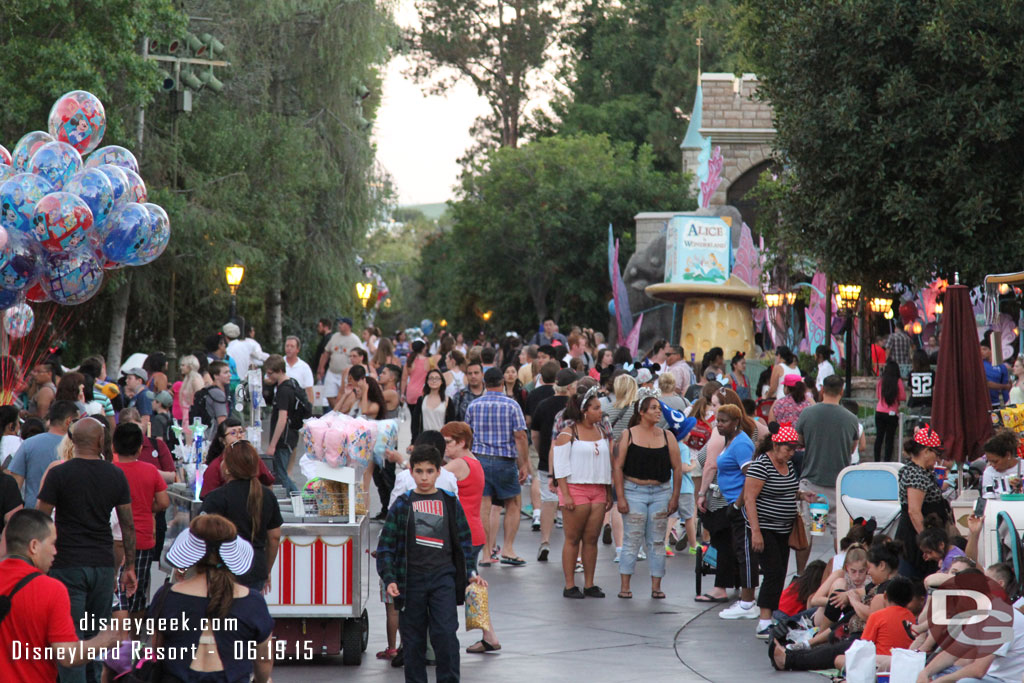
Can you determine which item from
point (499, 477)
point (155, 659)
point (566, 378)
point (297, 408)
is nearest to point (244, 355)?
point (297, 408)

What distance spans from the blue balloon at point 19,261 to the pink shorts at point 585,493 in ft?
20.6

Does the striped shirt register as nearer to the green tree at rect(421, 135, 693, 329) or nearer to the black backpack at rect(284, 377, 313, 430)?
the black backpack at rect(284, 377, 313, 430)

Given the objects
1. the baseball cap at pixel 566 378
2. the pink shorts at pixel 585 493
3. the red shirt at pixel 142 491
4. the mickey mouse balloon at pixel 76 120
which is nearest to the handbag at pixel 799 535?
the pink shorts at pixel 585 493

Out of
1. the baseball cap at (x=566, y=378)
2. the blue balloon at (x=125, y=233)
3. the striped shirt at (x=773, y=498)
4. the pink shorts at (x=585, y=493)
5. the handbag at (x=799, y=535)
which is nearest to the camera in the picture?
the striped shirt at (x=773, y=498)

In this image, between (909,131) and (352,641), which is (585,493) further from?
(909,131)

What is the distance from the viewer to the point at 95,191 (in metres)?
13.9

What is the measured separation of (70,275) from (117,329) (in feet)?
43.5

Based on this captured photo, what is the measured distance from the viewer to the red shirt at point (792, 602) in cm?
965

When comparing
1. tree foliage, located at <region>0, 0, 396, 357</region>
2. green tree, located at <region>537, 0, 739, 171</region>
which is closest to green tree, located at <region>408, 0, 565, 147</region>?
green tree, located at <region>537, 0, 739, 171</region>

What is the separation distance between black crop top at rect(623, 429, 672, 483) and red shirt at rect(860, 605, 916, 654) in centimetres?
330

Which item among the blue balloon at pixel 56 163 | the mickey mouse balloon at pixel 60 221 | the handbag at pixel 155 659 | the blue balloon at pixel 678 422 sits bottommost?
the handbag at pixel 155 659

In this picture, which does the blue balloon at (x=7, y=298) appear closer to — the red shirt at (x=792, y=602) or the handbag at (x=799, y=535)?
the handbag at (x=799, y=535)

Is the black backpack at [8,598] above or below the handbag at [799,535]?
above

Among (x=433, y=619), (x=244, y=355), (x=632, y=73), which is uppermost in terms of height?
(x=632, y=73)
